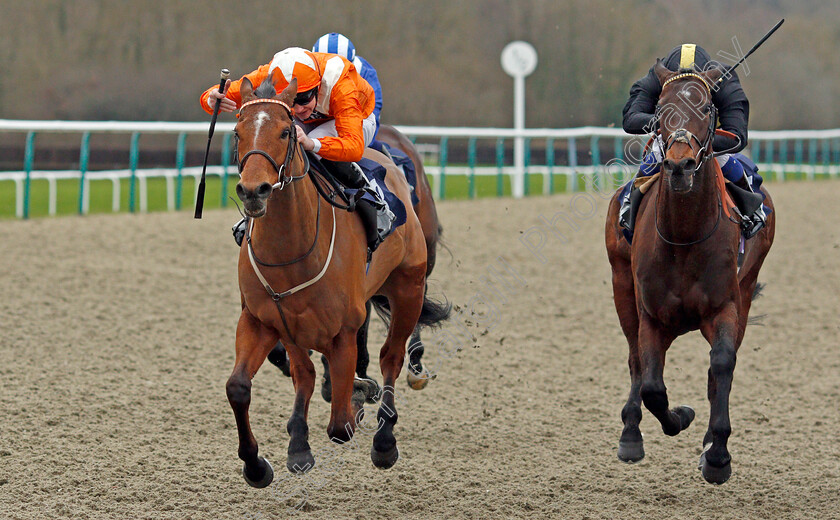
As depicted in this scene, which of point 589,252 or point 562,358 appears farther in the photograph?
point 589,252

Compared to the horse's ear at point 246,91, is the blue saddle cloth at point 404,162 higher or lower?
lower

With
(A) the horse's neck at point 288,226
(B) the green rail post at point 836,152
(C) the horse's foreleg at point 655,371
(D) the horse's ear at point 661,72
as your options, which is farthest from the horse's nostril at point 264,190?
(B) the green rail post at point 836,152

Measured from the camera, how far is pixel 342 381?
4.02m

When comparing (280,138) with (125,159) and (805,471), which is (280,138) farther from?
(125,159)

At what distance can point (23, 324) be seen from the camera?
697 cm

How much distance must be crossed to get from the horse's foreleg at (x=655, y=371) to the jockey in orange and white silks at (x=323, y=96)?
54.1 inches

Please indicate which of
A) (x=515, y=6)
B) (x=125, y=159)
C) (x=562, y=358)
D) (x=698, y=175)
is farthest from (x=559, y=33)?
(x=698, y=175)

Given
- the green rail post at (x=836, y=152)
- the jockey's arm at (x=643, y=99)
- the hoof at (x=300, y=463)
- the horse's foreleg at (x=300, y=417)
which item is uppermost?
the jockey's arm at (x=643, y=99)

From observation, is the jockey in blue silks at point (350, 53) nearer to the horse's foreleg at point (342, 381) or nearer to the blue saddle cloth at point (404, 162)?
the blue saddle cloth at point (404, 162)

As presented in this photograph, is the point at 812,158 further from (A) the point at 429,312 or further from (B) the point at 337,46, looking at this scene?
(B) the point at 337,46

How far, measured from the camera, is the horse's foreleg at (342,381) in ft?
13.1

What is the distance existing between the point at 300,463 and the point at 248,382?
1.67ft

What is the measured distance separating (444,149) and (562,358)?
6.87 metres

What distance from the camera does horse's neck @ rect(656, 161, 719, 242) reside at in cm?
404
